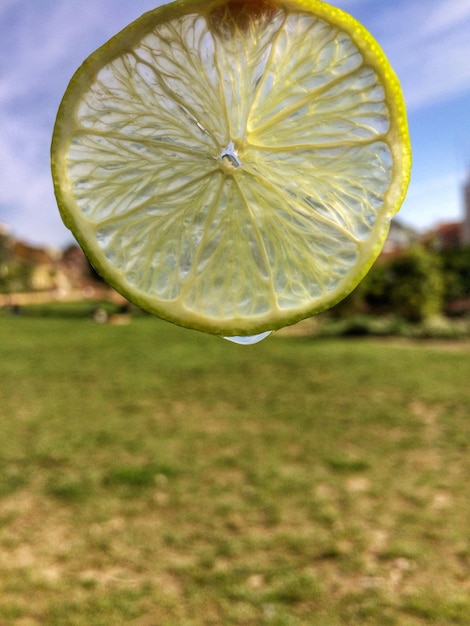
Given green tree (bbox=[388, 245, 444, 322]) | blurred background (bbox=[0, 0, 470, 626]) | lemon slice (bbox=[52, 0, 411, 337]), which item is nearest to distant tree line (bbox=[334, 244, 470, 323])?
green tree (bbox=[388, 245, 444, 322])

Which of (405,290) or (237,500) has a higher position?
(405,290)

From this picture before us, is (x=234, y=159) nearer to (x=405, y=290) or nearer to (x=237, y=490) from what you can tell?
(x=237, y=490)

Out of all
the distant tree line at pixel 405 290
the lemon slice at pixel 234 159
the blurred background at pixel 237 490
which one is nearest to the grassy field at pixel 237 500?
the blurred background at pixel 237 490

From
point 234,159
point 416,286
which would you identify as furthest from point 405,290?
point 234,159

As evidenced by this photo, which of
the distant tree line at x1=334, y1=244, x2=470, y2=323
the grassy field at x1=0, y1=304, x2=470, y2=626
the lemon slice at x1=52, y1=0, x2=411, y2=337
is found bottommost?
the grassy field at x1=0, y1=304, x2=470, y2=626

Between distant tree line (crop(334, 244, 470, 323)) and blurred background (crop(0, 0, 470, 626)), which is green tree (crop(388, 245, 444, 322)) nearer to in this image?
distant tree line (crop(334, 244, 470, 323))

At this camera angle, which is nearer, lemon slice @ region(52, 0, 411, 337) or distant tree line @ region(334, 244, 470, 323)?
lemon slice @ region(52, 0, 411, 337)
